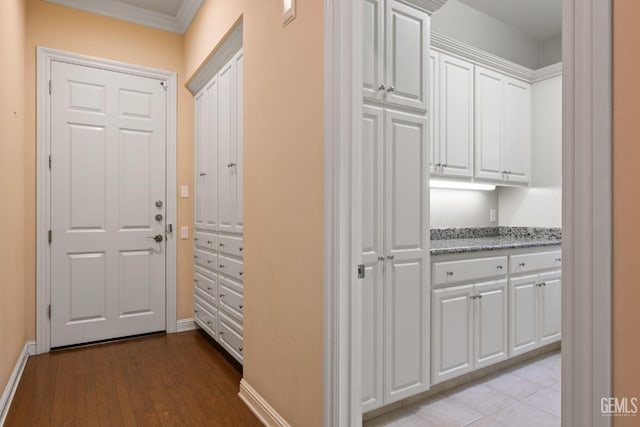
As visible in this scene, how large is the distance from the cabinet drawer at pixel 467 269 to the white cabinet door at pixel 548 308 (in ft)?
1.84

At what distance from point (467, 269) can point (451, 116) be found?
1.20 meters

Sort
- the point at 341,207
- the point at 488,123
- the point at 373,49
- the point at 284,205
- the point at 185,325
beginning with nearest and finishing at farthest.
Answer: the point at 341,207 → the point at 284,205 → the point at 373,49 → the point at 488,123 → the point at 185,325

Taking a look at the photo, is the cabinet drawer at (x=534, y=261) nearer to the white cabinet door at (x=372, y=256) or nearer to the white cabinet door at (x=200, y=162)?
the white cabinet door at (x=372, y=256)

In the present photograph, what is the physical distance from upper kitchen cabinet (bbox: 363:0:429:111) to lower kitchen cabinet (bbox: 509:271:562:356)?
154 centimetres

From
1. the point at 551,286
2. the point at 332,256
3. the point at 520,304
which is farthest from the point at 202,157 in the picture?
the point at 551,286

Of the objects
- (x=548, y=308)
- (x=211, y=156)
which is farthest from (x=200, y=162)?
(x=548, y=308)

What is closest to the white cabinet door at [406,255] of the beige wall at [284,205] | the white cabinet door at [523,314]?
the beige wall at [284,205]

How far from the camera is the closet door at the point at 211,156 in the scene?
3131 mm

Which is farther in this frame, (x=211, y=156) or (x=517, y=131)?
(x=517, y=131)

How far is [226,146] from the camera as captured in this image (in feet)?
9.55

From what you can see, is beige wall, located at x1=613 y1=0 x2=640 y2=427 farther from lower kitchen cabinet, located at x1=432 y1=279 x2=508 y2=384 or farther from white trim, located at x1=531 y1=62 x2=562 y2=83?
white trim, located at x1=531 y1=62 x2=562 y2=83

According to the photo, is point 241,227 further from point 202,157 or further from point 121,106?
point 121,106

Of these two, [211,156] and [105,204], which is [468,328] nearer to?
[211,156]

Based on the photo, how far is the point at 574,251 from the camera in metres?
0.77
